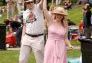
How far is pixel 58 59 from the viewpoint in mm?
10203

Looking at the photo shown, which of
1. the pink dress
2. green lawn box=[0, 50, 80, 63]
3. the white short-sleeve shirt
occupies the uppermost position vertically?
the white short-sleeve shirt

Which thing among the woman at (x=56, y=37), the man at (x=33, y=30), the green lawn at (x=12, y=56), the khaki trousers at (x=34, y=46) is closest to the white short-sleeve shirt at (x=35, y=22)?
the man at (x=33, y=30)

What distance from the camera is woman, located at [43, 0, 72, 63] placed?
10.2m

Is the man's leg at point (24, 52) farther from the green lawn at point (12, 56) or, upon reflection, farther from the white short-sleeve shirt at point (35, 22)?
the green lawn at point (12, 56)

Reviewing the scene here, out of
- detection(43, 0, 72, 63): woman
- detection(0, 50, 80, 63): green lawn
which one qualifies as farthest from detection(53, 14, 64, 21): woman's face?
detection(0, 50, 80, 63): green lawn

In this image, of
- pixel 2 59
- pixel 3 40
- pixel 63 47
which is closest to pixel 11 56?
pixel 2 59

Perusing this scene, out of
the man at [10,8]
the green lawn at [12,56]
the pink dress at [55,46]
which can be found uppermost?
the pink dress at [55,46]

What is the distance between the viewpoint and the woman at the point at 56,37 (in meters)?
10.2

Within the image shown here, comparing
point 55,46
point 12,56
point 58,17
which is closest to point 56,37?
point 55,46

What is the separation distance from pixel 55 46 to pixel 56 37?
0.19 m

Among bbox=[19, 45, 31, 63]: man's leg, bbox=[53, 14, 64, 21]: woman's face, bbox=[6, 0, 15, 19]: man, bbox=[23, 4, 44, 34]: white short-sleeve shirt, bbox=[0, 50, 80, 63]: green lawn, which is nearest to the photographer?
bbox=[53, 14, 64, 21]: woman's face

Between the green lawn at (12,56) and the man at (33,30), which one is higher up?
the man at (33,30)

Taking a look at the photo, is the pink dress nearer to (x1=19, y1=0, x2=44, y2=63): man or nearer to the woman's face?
the woman's face

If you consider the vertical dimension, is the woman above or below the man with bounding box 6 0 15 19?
above
